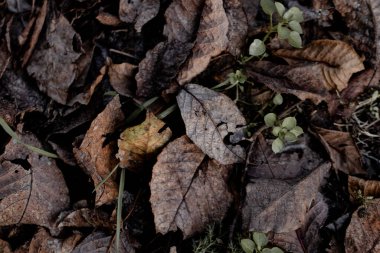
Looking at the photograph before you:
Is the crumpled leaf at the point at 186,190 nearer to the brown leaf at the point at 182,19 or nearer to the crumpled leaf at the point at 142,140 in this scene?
the crumpled leaf at the point at 142,140

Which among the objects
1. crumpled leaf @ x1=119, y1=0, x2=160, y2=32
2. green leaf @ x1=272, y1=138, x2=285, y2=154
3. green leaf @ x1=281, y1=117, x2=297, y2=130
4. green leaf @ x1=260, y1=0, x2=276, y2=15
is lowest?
green leaf @ x1=272, y1=138, x2=285, y2=154

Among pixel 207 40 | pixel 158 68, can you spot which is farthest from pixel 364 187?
pixel 158 68

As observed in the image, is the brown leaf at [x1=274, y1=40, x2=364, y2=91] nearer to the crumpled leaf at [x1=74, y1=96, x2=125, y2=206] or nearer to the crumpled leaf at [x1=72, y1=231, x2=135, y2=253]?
the crumpled leaf at [x1=74, y1=96, x2=125, y2=206]

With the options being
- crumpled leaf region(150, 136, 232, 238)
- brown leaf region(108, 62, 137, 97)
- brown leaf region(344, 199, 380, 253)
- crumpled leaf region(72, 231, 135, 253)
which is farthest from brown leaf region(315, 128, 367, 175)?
crumpled leaf region(72, 231, 135, 253)

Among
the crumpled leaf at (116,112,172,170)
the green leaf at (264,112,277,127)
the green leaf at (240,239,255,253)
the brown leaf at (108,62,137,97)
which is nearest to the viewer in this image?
the green leaf at (240,239,255,253)

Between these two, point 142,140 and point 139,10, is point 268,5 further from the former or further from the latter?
point 142,140

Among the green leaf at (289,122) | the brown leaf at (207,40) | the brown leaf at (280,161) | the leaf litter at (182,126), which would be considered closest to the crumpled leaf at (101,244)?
the leaf litter at (182,126)

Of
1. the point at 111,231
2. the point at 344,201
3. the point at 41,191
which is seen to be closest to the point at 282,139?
the point at 344,201

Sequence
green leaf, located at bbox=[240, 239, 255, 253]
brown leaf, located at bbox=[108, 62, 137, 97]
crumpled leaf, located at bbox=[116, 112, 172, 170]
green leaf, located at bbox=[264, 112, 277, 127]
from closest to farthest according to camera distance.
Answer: green leaf, located at bbox=[240, 239, 255, 253], crumpled leaf, located at bbox=[116, 112, 172, 170], green leaf, located at bbox=[264, 112, 277, 127], brown leaf, located at bbox=[108, 62, 137, 97]
